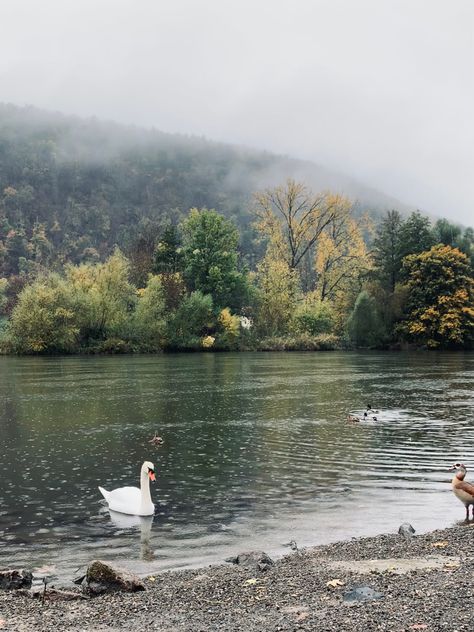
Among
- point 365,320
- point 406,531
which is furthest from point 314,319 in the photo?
point 406,531

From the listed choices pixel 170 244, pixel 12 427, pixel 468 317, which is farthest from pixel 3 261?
pixel 12 427

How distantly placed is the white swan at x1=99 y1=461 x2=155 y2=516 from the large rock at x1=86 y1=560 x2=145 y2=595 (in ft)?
16.3

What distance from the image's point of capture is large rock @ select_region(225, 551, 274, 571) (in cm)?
1196

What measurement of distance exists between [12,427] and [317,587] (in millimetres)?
22501

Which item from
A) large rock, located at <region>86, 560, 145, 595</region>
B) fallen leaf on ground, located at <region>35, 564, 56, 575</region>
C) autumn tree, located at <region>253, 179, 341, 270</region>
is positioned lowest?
fallen leaf on ground, located at <region>35, 564, 56, 575</region>

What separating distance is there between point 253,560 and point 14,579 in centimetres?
407

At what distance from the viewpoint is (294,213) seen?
4375 inches

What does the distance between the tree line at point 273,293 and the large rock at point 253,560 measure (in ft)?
279

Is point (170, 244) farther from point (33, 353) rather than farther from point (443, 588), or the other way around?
point (443, 588)

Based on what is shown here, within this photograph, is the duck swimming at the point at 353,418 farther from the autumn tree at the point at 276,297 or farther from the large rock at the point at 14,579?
the autumn tree at the point at 276,297

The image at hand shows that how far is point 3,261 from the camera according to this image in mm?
177750

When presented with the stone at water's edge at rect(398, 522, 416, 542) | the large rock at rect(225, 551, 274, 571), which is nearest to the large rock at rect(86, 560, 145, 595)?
the large rock at rect(225, 551, 274, 571)

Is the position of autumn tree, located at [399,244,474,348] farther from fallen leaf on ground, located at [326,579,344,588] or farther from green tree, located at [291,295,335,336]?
fallen leaf on ground, located at [326,579,344,588]

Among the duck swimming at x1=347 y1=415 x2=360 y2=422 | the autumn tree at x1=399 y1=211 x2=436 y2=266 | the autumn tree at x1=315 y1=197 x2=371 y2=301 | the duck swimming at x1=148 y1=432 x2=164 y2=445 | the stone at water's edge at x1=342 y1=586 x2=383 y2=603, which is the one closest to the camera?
the stone at water's edge at x1=342 y1=586 x2=383 y2=603
